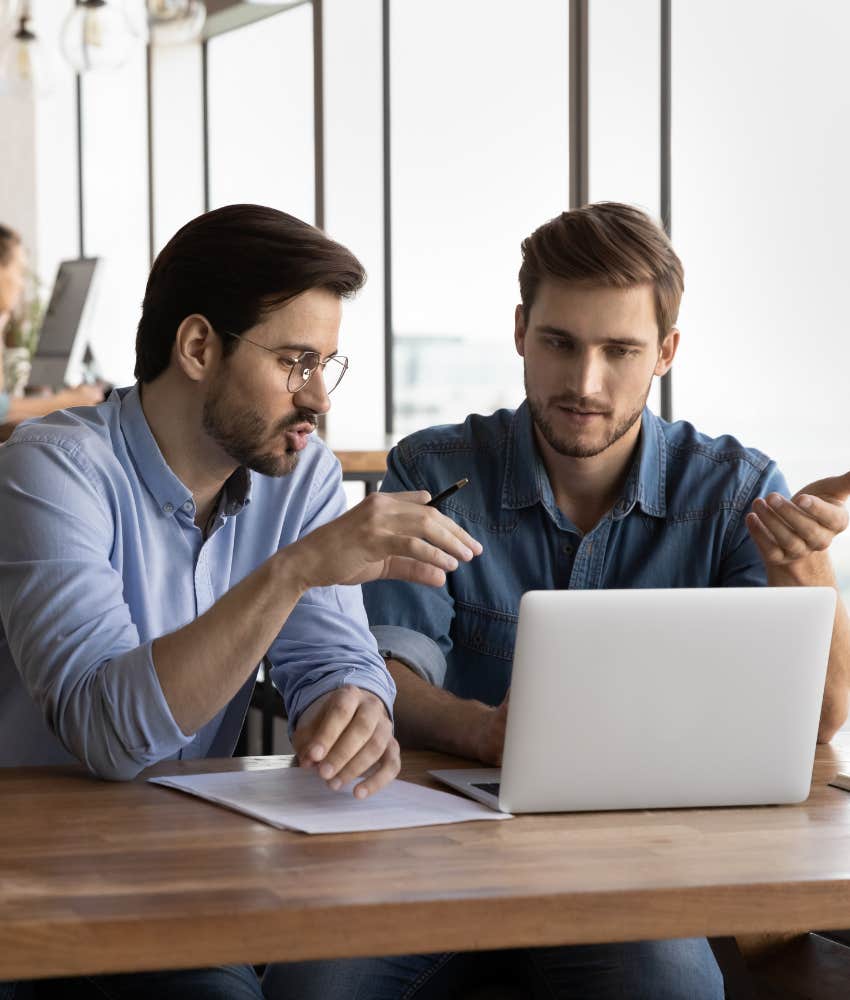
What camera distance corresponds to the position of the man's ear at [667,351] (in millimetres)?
2186

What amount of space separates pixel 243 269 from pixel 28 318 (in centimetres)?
761

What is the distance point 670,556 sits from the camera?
206 centimetres

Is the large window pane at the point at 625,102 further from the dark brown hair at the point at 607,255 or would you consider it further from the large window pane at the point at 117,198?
the large window pane at the point at 117,198

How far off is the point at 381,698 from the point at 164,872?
1.77ft

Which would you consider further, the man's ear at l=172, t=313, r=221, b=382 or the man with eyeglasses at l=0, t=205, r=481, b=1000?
the man's ear at l=172, t=313, r=221, b=382

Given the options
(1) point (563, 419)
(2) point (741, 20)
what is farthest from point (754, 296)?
(1) point (563, 419)

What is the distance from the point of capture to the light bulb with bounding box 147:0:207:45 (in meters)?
4.81

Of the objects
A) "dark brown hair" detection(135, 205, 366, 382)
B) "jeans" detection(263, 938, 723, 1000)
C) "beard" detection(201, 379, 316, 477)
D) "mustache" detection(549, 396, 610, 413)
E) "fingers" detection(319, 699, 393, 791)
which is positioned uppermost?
"dark brown hair" detection(135, 205, 366, 382)

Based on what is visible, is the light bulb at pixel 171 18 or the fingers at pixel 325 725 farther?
the light bulb at pixel 171 18

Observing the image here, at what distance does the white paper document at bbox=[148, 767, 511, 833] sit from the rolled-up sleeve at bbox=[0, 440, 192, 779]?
7 cm

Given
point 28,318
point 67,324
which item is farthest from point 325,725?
point 28,318

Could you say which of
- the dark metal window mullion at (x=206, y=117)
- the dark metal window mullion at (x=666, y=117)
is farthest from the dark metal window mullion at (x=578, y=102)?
the dark metal window mullion at (x=206, y=117)

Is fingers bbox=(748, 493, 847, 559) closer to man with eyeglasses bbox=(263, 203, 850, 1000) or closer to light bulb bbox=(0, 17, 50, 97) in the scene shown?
man with eyeglasses bbox=(263, 203, 850, 1000)

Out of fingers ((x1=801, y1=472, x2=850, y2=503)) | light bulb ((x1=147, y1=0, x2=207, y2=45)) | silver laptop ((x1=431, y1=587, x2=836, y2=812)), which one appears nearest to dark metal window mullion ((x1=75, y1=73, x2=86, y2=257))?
light bulb ((x1=147, y1=0, x2=207, y2=45))
